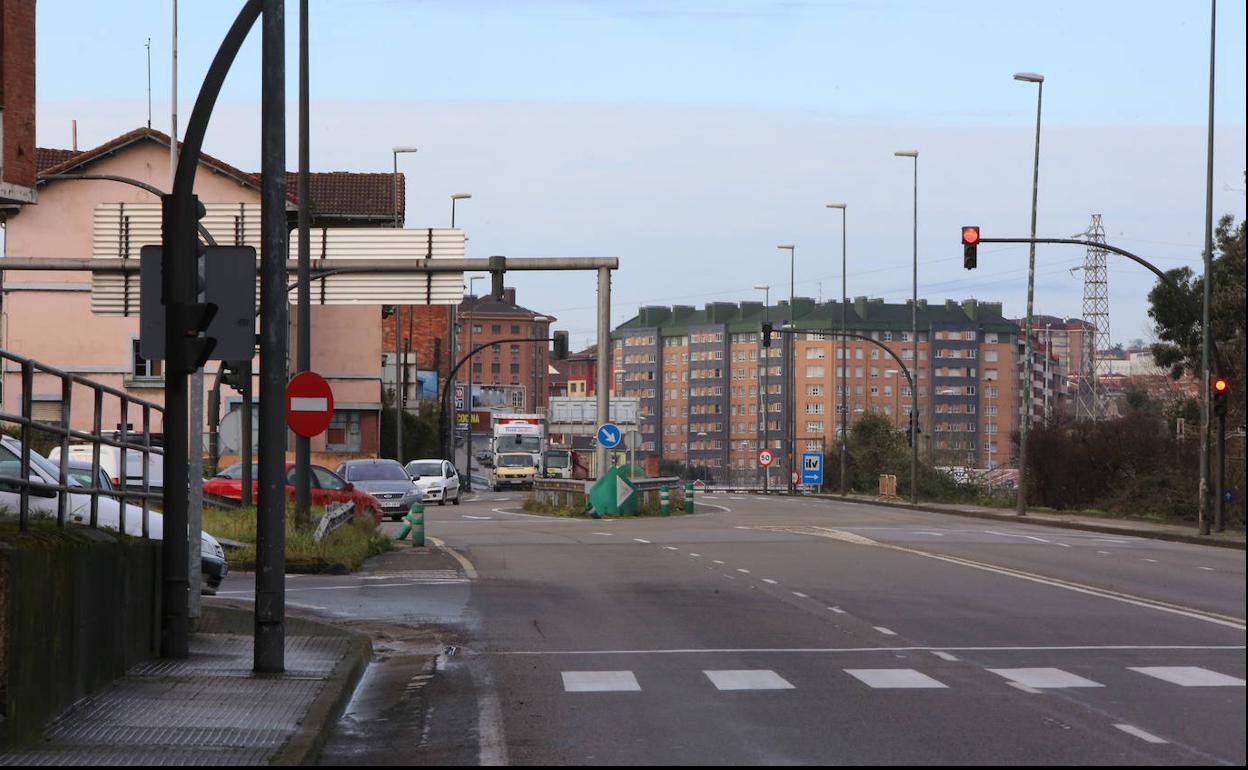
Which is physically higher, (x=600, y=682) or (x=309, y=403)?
(x=309, y=403)

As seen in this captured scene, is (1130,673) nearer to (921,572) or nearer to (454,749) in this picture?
(454,749)

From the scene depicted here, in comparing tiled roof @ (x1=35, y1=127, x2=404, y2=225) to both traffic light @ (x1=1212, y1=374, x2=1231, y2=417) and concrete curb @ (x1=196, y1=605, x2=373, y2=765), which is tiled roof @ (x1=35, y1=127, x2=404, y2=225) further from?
concrete curb @ (x1=196, y1=605, x2=373, y2=765)

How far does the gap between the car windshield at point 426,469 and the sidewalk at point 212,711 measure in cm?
4111

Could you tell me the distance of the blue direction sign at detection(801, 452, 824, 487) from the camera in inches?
3135

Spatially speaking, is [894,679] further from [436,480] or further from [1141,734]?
[436,480]

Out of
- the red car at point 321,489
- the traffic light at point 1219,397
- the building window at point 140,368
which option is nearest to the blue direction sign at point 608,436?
the red car at point 321,489

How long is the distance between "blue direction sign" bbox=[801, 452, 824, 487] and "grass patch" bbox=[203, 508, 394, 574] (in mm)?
52825

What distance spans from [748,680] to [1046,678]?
2079mm

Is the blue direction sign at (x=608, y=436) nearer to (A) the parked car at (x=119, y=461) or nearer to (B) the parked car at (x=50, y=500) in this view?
(A) the parked car at (x=119, y=461)

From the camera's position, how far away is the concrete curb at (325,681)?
355 inches

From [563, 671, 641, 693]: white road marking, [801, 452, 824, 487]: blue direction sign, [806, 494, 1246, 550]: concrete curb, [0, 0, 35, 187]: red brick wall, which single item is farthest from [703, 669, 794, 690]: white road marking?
[801, 452, 824, 487]: blue direction sign

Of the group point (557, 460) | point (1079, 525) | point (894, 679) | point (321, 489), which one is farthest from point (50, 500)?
point (557, 460)

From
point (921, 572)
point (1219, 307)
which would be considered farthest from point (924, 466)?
point (921, 572)

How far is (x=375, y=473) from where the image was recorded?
1647 inches
